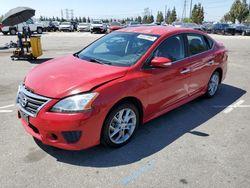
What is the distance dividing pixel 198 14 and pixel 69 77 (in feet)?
243

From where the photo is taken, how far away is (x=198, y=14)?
7144 cm

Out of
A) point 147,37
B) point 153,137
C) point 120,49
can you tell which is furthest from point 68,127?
point 147,37

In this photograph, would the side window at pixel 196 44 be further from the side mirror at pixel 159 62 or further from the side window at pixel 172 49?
the side mirror at pixel 159 62

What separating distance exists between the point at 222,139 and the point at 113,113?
184 centimetres

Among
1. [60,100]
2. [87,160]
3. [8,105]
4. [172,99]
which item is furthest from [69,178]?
[8,105]

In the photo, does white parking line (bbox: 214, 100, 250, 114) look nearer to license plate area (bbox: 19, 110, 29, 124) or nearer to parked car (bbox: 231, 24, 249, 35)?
license plate area (bbox: 19, 110, 29, 124)

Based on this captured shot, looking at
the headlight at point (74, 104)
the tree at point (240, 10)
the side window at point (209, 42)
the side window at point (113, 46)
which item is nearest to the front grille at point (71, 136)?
the headlight at point (74, 104)

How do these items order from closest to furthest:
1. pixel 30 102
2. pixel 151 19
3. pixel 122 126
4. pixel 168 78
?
pixel 30 102 < pixel 122 126 < pixel 168 78 < pixel 151 19

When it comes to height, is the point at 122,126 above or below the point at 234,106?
above

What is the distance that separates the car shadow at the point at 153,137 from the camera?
3.48m

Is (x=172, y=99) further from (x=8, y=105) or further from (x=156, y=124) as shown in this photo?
(x=8, y=105)

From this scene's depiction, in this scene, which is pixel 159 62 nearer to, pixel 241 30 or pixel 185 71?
pixel 185 71

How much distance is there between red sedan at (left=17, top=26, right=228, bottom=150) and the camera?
3.19m

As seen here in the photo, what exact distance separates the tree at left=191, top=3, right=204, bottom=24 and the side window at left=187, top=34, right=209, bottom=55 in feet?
229
